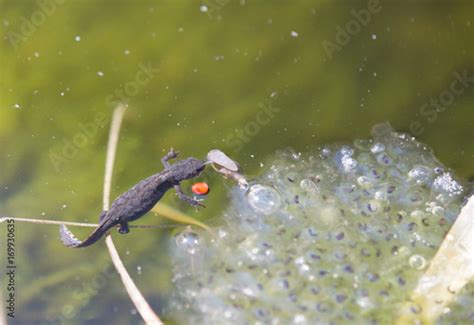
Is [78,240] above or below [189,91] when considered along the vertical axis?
below

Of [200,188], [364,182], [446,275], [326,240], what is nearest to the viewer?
[446,275]

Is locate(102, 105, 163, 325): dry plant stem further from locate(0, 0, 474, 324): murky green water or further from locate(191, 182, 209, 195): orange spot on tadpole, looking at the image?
locate(191, 182, 209, 195): orange spot on tadpole

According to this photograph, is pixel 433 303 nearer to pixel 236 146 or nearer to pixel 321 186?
pixel 321 186

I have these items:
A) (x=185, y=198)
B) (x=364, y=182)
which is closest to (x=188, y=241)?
(x=185, y=198)

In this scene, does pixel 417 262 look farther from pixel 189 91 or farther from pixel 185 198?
pixel 189 91

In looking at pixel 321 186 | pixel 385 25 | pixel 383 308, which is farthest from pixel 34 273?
pixel 385 25
